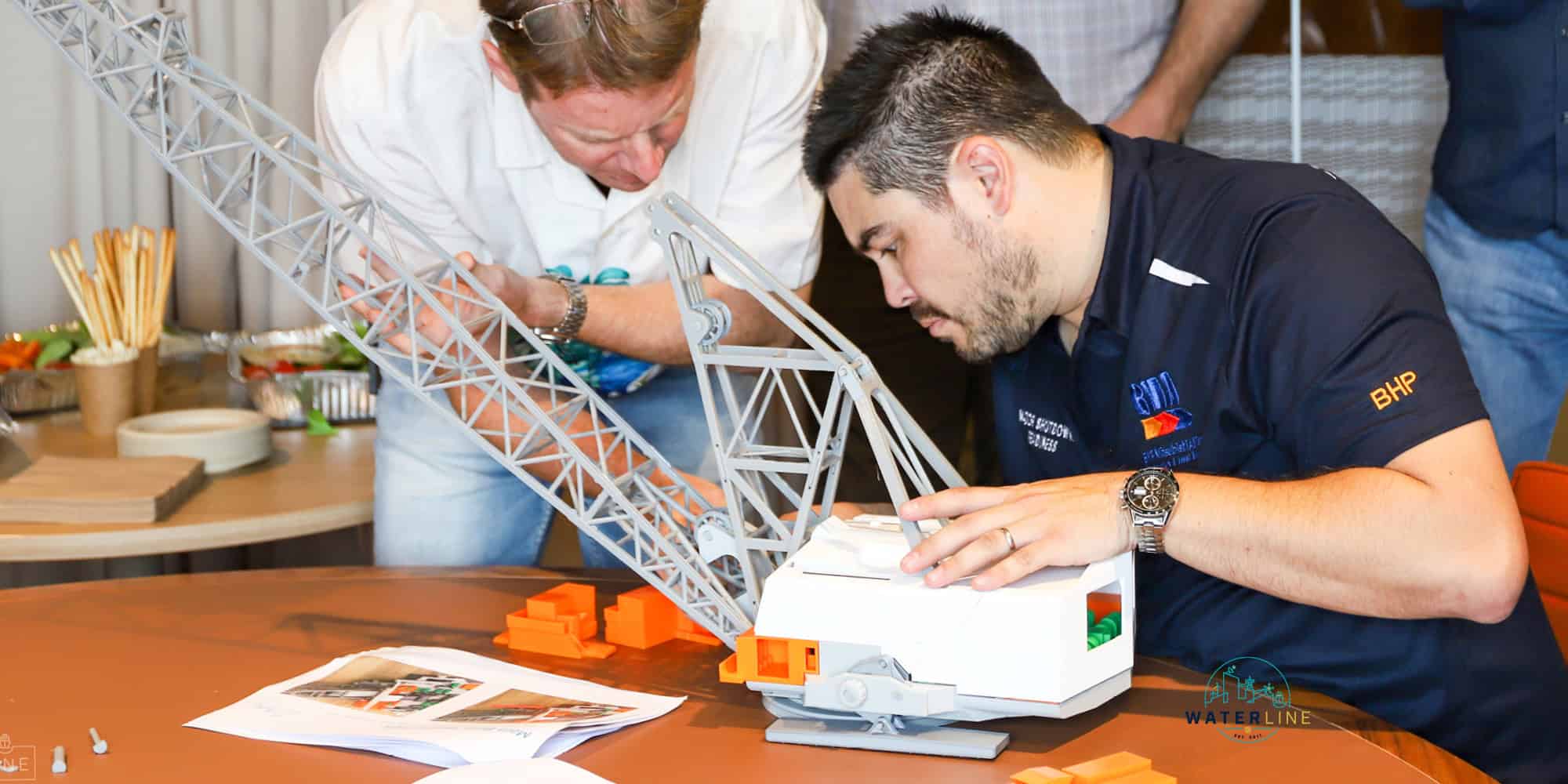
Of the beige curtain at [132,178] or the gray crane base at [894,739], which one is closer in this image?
the gray crane base at [894,739]

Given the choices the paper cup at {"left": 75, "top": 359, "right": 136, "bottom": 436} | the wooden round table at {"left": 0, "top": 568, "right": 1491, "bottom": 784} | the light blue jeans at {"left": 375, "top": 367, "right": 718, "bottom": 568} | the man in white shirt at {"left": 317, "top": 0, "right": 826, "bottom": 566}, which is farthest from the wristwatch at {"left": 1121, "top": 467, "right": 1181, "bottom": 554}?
the paper cup at {"left": 75, "top": 359, "right": 136, "bottom": 436}

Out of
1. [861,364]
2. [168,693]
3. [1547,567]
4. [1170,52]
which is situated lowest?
[168,693]

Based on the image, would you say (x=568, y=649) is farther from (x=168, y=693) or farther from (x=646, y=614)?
(x=168, y=693)

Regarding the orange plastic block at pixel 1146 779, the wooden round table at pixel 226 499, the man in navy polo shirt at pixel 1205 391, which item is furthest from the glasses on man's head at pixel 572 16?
the orange plastic block at pixel 1146 779

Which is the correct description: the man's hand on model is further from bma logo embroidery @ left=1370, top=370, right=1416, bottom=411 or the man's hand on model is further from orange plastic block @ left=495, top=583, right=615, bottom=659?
orange plastic block @ left=495, top=583, right=615, bottom=659

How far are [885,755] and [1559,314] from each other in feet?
5.39

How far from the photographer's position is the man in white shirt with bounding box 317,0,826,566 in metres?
1.99

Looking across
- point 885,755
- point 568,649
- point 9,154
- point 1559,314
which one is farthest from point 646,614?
point 9,154

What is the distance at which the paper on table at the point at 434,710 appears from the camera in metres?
1.39

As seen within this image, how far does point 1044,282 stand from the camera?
1.77m

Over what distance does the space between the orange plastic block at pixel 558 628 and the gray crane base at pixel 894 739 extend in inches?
13.0

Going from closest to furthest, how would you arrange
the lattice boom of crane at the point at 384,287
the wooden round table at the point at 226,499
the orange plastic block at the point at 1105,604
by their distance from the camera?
1. the orange plastic block at the point at 1105,604
2. the lattice boom of crane at the point at 384,287
3. the wooden round table at the point at 226,499

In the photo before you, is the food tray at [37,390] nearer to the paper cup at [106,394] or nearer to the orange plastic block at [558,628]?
the paper cup at [106,394]

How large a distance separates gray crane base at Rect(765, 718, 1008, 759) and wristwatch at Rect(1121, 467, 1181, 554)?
9.6 inches
